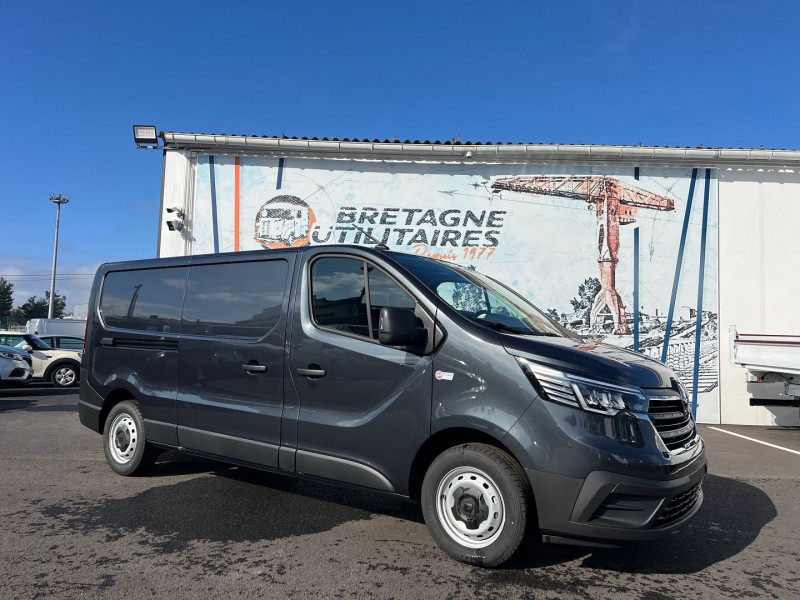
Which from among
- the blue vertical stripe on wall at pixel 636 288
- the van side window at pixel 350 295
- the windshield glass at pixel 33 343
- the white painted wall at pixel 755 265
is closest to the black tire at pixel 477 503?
the van side window at pixel 350 295

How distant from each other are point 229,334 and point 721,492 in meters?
4.68

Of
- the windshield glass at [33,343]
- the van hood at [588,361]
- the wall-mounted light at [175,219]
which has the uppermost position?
the wall-mounted light at [175,219]

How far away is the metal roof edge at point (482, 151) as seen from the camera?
35.6ft

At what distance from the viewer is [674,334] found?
1095cm

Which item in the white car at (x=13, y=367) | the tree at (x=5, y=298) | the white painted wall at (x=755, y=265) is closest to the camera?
the white painted wall at (x=755, y=265)

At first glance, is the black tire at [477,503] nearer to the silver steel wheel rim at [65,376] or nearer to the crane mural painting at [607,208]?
the crane mural painting at [607,208]

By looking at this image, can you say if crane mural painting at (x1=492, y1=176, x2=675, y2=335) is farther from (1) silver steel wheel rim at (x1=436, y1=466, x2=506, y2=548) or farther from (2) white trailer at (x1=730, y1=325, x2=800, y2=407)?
(1) silver steel wheel rim at (x1=436, y1=466, x2=506, y2=548)

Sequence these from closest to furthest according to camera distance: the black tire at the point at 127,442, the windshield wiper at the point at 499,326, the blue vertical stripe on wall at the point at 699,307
→ the windshield wiper at the point at 499,326 < the black tire at the point at 127,442 < the blue vertical stripe on wall at the point at 699,307

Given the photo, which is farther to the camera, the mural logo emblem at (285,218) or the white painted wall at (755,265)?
the mural logo emblem at (285,218)

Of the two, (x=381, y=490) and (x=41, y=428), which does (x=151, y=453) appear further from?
(x=41, y=428)

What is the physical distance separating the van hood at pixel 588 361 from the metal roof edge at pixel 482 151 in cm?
826

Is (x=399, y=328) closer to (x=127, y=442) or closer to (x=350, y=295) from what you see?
(x=350, y=295)

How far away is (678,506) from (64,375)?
15388 mm

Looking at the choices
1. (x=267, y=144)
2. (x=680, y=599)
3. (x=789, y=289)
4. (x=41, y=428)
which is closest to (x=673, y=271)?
(x=789, y=289)
